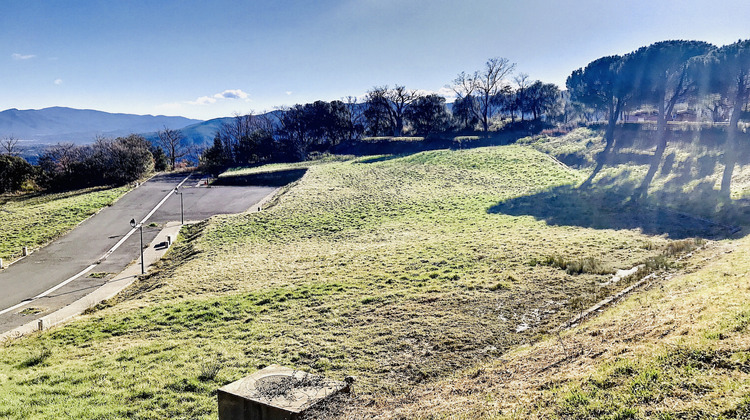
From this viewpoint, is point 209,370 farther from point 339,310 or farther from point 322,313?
point 339,310

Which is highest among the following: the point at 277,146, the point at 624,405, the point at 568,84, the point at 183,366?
the point at 568,84

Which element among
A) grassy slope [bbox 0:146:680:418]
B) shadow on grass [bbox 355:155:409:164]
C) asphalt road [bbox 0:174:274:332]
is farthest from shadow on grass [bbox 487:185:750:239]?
shadow on grass [bbox 355:155:409:164]

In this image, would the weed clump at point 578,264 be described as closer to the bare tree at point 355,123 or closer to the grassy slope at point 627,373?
the grassy slope at point 627,373

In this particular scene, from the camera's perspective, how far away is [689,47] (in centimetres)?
3984

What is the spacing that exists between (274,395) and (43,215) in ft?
167

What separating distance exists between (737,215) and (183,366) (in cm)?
2970

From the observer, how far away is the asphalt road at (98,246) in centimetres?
2539


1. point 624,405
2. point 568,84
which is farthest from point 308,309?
point 568,84

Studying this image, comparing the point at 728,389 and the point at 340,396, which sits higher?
the point at 728,389

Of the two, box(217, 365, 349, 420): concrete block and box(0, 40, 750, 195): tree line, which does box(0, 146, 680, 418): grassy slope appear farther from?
box(0, 40, 750, 195): tree line

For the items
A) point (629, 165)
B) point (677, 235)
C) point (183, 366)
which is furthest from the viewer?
point (629, 165)

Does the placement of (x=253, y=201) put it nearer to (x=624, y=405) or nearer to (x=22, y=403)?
(x=22, y=403)

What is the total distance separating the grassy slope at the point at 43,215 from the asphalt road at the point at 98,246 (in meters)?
1.34

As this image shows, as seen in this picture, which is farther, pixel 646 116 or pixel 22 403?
pixel 646 116
